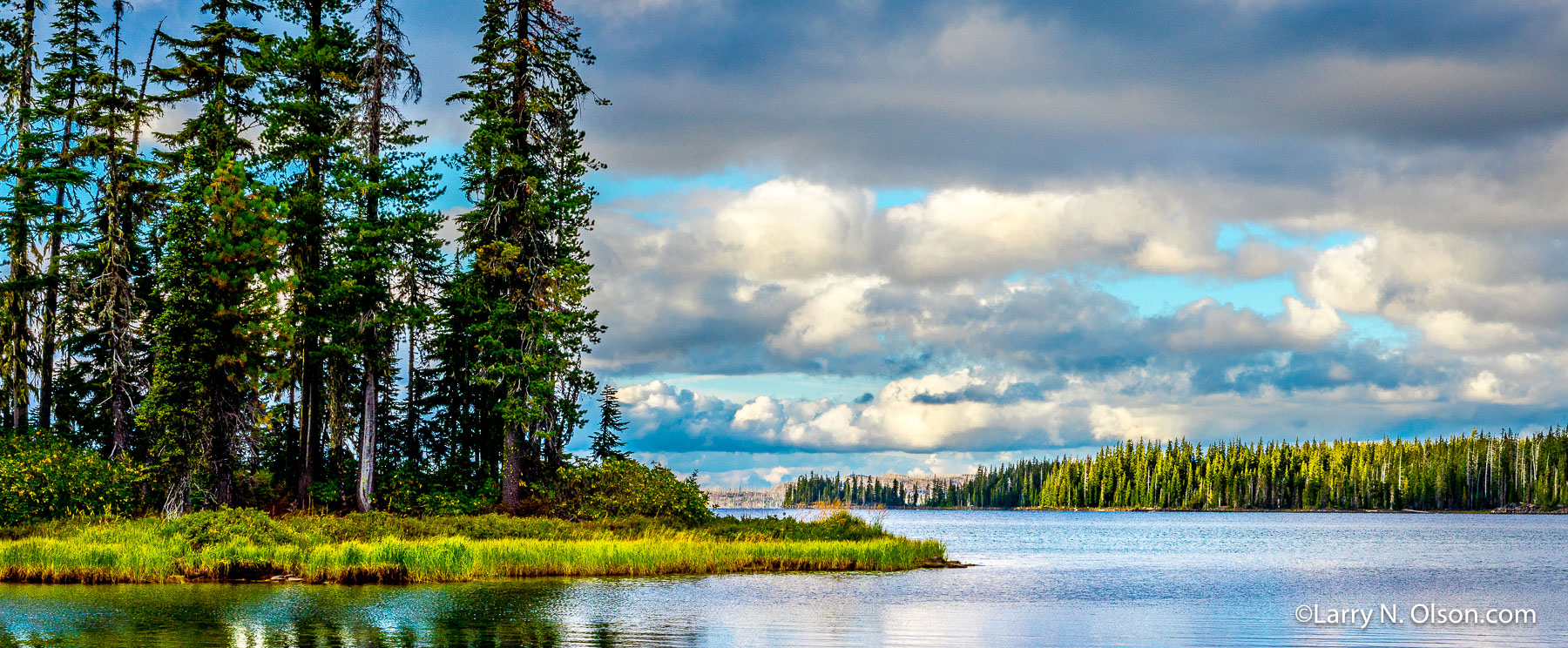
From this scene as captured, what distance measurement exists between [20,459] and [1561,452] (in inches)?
8662

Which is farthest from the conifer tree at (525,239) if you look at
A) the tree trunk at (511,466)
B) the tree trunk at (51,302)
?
the tree trunk at (51,302)

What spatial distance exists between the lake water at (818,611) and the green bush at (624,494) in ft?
29.3

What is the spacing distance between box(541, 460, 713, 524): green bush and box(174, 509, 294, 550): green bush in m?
12.4

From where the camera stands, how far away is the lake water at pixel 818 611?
24328 mm

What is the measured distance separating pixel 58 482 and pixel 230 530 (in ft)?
33.9

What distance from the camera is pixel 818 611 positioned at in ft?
95.7

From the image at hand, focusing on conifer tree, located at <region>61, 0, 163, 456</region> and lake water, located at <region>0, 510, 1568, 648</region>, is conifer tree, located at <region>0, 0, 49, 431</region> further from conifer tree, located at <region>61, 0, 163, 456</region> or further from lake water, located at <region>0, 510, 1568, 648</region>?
lake water, located at <region>0, 510, 1568, 648</region>

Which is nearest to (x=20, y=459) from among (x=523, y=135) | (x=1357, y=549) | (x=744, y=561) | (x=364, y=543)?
(x=364, y=543)

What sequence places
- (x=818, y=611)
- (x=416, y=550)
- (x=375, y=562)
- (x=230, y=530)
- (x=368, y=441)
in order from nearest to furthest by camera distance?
(x=818, y=611), (x=375, y=562), (x=416, y=550), (x=230, y=530), (x=368, y=441)

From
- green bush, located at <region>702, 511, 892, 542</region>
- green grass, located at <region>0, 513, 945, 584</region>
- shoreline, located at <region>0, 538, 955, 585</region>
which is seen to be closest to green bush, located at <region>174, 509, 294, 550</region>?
green grass, located at <region>0, 513, 945, 584</region>

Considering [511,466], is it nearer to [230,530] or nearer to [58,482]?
[230,530]

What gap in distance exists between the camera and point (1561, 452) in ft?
648

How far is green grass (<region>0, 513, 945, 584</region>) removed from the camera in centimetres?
3438

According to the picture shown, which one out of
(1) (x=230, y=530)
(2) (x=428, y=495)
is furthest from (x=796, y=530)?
(1) (x=230, y=530)
